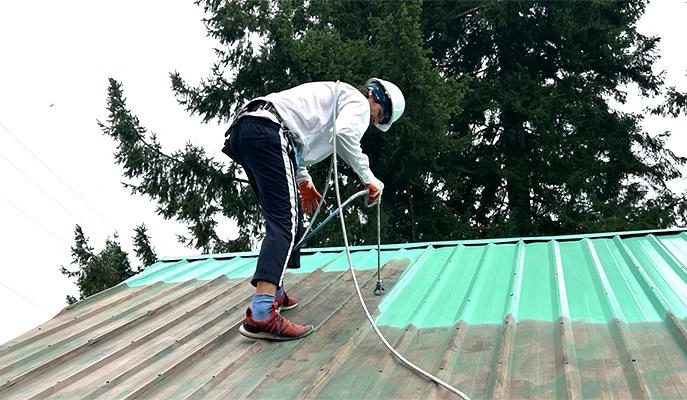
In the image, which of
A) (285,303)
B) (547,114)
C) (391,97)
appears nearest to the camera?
(391,97)

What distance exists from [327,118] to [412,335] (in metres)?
1.23

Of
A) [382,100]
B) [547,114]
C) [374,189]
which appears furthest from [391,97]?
[547,114]

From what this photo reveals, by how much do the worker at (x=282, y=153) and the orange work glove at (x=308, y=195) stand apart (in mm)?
474

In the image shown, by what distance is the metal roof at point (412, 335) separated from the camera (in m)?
2.48

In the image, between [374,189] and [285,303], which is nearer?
[374,189]

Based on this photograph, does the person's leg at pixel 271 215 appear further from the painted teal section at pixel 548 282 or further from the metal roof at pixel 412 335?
the painted teal section at pixel 548 282

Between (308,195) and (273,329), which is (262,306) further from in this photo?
(308,195)

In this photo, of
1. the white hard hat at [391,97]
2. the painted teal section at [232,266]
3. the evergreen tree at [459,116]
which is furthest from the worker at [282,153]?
the evergreen tree at [459,116]

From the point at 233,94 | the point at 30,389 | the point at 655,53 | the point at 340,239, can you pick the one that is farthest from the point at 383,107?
the point at 655,53

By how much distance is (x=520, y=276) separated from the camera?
3.96 m

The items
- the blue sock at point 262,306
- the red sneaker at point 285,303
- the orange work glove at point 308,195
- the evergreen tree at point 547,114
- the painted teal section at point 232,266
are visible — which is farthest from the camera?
the evergreen tree at point 547,114

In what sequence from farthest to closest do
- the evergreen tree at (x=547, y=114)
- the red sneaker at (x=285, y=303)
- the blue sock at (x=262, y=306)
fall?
the evergreen tree at (x=547, y=114)
the red sneaker at (x=285, y=303)
the blue sock at (x=262, y=306)

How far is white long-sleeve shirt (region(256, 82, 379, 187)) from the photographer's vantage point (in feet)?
10.5

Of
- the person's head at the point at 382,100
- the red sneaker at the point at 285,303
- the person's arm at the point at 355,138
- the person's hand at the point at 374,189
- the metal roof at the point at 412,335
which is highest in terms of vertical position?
the person's head at the point at 382,100
